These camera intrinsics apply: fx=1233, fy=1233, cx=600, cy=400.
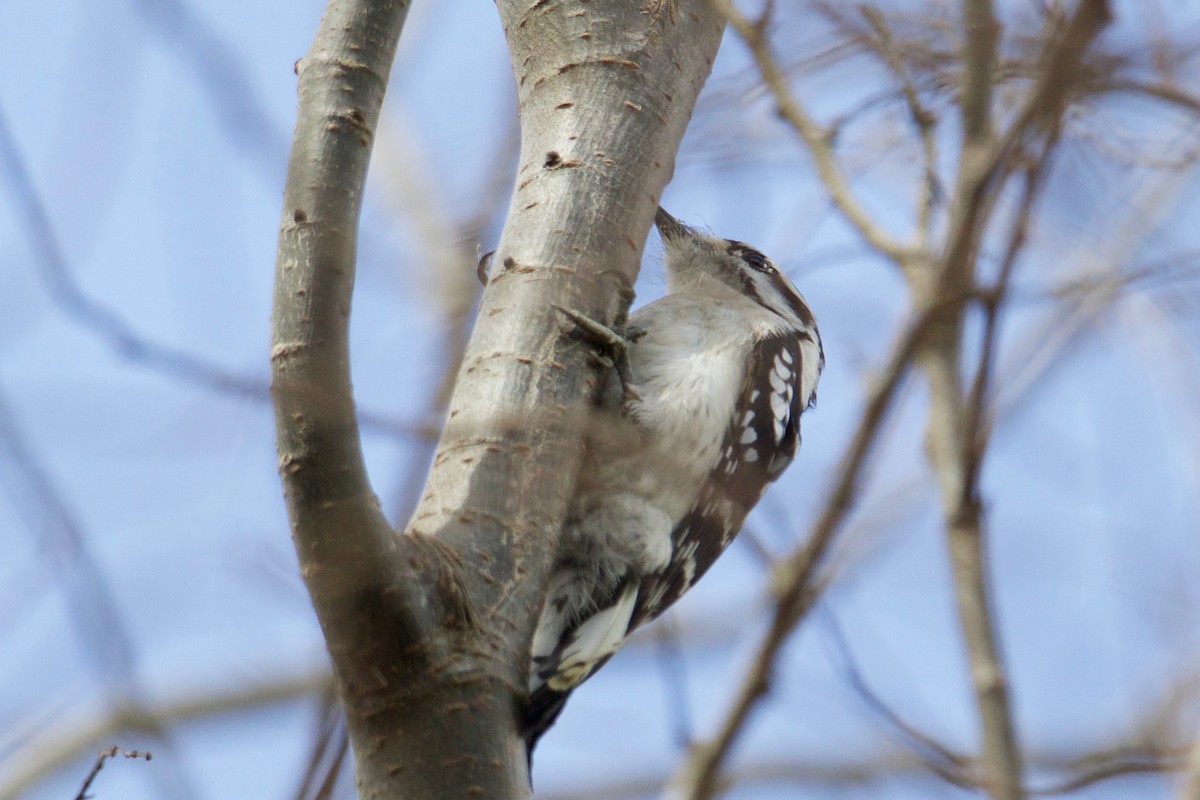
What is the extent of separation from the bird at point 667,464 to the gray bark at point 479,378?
0.17 m

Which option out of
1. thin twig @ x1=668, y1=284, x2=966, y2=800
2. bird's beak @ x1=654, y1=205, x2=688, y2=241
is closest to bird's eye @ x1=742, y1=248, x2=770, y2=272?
bird's beak @ x1=654, y1=205, x2=688, y2=241

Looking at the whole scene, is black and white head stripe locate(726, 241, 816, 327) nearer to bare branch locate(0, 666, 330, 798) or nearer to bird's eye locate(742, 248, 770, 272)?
bird's eye locate(742, 248, 770, 272)

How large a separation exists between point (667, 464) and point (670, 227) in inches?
63.3

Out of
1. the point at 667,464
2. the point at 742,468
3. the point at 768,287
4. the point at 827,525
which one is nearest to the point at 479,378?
the point at 667,464

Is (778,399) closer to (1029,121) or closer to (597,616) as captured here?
(597,616)

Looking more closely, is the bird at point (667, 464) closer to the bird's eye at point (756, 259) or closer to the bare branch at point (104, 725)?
the bird's eye at point (756, 259)

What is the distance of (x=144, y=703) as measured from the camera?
5.07ft

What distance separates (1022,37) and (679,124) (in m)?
0.86

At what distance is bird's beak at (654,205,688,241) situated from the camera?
14.0 feet

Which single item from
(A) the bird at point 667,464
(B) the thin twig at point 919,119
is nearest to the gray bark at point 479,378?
(A) the bird at point 667,464

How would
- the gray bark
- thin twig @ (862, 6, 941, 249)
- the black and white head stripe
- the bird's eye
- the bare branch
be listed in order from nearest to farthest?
the gray bark
thin twig @ (862, 6, 941, 249)
the black and white head stripe
the bird's eye
the bare branch

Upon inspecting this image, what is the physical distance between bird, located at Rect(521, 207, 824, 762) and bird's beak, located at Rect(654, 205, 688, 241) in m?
0.39

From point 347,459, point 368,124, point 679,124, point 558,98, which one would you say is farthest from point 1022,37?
point 347,459

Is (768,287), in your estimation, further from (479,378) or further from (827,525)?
(827,525)
